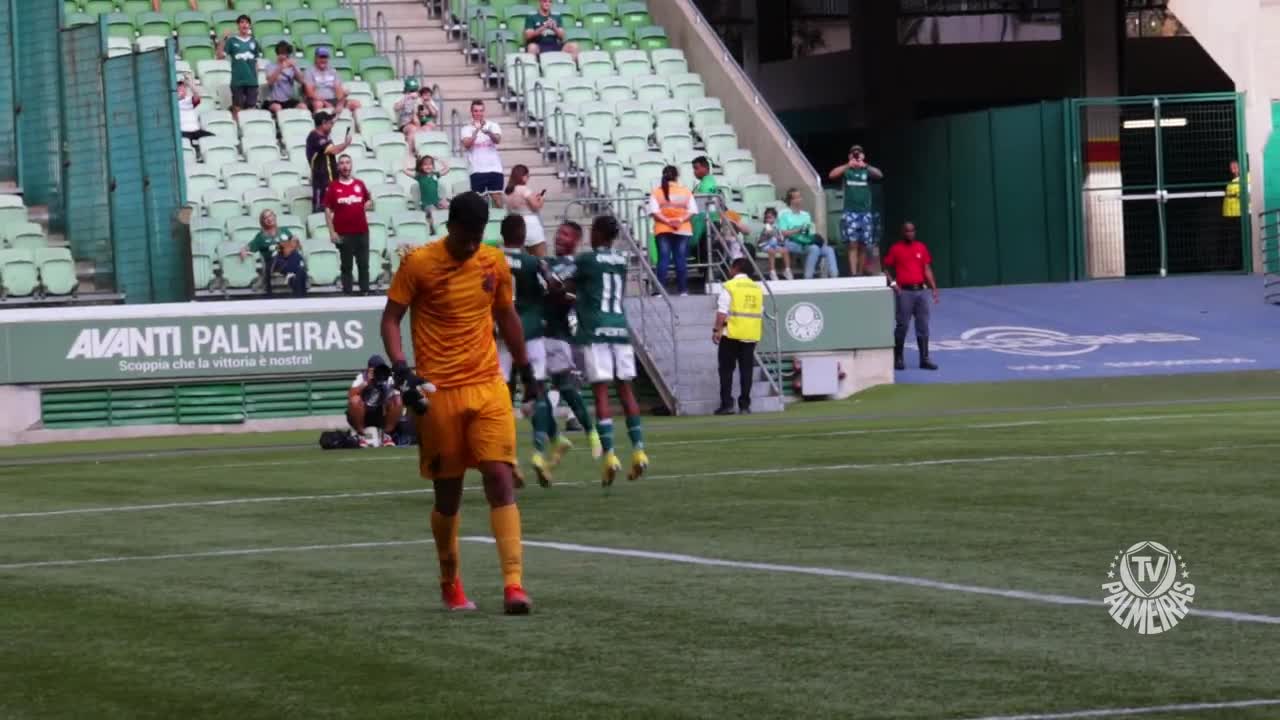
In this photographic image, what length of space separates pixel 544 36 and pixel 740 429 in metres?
14.5

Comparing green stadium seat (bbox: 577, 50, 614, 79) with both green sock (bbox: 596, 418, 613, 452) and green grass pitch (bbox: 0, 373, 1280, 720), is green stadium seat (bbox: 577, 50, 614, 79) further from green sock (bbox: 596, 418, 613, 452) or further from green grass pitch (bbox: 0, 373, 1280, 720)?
green sock (bbox: 596, 418, 613, 452)

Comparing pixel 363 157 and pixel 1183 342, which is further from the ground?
pixel 363 157

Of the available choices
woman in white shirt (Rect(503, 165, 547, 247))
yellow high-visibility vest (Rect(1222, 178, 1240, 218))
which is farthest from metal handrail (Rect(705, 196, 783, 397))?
yellow high-visibility vest (Rect(1222, 178, 1240, 218))

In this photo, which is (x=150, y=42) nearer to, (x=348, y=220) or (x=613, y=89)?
(x=348, y=220)

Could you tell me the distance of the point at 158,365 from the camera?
29.8 metres

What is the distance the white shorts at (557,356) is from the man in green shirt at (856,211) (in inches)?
575

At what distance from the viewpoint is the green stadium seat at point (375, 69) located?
122 feet

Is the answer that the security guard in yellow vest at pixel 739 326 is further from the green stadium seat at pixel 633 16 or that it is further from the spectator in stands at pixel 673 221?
the green stadium seat at pixel 633 16

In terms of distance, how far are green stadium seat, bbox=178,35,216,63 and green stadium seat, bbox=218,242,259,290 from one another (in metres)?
6.29

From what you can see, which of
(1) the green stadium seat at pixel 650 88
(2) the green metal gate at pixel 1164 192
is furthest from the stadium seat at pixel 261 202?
(2) the green metal gate at pixel 1164 192

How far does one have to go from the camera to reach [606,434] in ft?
59.3

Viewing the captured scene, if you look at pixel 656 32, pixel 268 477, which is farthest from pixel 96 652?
pixel 656 32

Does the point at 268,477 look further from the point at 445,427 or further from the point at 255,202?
the point at 255,202

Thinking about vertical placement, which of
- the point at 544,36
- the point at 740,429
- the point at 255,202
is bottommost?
the point at 740,429
